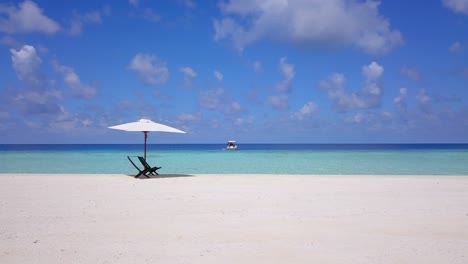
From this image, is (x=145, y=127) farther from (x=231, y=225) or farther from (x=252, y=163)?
(x=252, y=163)

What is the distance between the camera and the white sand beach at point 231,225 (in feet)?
16.6

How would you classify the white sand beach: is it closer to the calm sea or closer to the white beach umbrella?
the white beach umbrella

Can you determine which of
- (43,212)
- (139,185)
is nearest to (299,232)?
(43,212)

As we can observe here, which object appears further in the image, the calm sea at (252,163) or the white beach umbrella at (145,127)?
the calm sea at (252,163)

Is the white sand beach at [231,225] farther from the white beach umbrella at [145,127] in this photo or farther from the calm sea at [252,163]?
the calm sea at [252,163]

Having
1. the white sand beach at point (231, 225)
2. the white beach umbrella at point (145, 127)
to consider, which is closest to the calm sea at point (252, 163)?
the white beach umbrella at point (145, 127)

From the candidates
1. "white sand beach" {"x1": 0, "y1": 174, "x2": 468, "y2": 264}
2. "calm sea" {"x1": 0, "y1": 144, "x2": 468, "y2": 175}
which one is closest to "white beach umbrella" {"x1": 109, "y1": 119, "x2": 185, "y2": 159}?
"white sand beach" {"x1": 0, "y1": 174, "x2": 468, "y2": 264}

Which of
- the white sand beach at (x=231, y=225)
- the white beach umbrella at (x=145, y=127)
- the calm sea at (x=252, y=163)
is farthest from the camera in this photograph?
the calm sea at (x=252, y=163)

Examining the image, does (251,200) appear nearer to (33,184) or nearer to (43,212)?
(43,212)

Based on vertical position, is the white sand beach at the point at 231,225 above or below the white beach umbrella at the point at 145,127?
below

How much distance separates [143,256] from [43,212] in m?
3.82

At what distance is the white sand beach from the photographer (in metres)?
5.05

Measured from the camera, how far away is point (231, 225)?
6672 mm

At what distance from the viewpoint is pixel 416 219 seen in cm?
728
